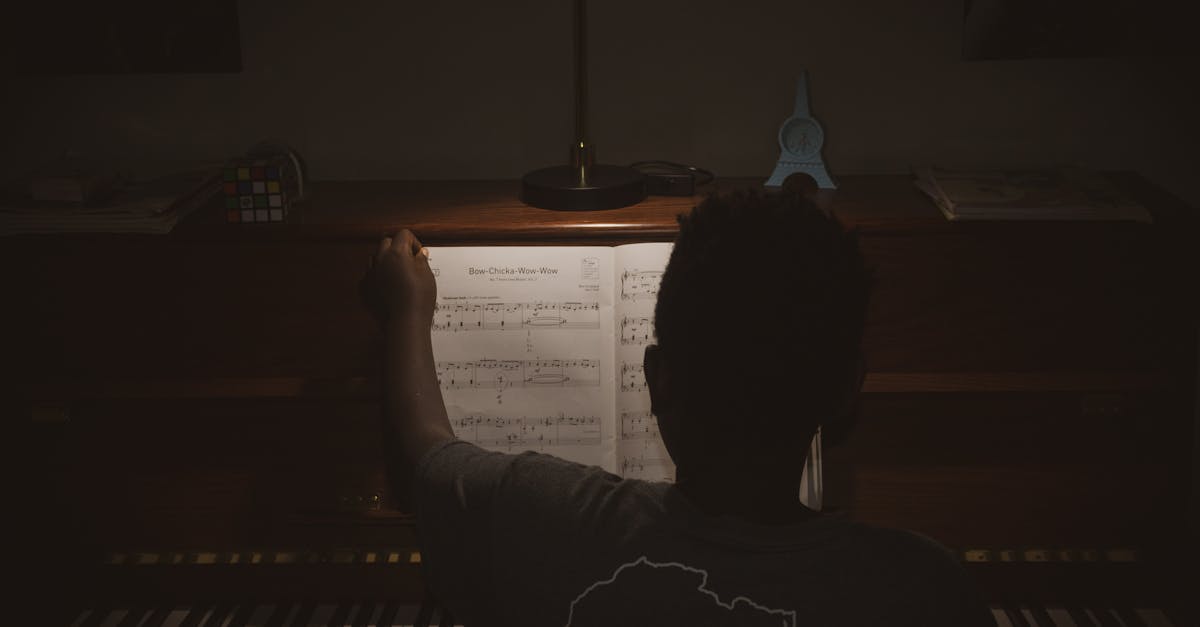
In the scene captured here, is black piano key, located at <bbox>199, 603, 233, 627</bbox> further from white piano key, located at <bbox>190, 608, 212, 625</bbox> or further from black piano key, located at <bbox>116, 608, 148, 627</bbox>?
black piano key, located at <bbox>116, 608, 148, 627</bbox>

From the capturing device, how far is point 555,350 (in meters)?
1.72

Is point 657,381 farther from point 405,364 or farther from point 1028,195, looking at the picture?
point 1028,195

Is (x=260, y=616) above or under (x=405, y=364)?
under

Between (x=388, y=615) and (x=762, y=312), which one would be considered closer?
(x=762, y=312)

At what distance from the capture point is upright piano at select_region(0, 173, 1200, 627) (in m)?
1.69

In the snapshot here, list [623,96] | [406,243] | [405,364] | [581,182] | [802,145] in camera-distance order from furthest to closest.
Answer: [623,96]
[802,145]
[581,182]
[406,243]
[405,364]

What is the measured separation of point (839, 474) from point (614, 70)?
85 cm

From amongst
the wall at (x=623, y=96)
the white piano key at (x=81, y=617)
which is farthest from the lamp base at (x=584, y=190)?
the white piano key at (x=81, y=617)

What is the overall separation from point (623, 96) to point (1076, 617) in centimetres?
121

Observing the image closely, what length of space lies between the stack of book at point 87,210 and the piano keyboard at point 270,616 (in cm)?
66

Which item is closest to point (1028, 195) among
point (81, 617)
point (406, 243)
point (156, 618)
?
point (406, 243)

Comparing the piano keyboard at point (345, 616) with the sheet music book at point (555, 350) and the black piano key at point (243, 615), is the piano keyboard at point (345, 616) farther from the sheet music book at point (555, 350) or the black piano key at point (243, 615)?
the sheet music book at point (555, 350)

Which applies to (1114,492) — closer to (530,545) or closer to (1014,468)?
(1014,468)

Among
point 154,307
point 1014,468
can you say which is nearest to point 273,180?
point 154,307
